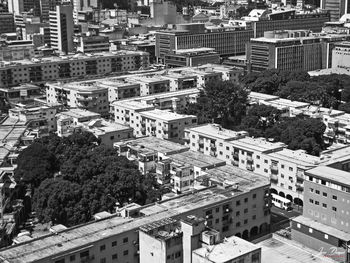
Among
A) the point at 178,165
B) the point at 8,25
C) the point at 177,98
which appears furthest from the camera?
the point at 8,25

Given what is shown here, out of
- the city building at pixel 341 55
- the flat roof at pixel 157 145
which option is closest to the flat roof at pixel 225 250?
the flat roof at pixel 157 145

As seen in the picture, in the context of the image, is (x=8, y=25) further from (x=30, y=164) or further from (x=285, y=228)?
(x=285, y=228)

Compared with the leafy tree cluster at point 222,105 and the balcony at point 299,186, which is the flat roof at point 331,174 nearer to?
the balcony at point 299,186

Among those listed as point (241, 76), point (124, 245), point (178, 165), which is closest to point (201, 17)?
point (241, 76)

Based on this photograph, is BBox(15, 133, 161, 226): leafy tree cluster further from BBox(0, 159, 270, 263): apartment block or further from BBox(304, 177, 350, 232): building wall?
BBox(304, 177, 350, 232): building wall

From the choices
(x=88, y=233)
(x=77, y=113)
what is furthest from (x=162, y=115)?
(x=88, y=233)

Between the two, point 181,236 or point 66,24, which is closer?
point 181,236

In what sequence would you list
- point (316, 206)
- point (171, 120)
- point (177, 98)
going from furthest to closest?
point (177, 98) < point (171, 120) < point (316, 206)
